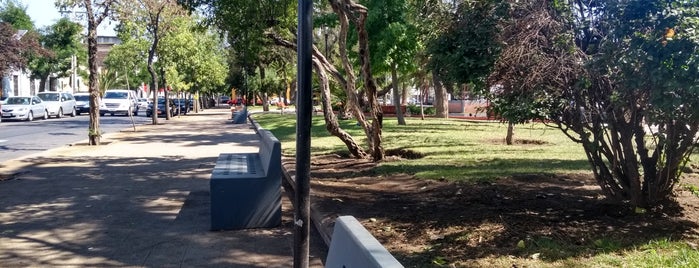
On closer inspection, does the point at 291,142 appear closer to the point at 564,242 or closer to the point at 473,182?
the point at 473,182

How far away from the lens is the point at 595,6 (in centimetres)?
653

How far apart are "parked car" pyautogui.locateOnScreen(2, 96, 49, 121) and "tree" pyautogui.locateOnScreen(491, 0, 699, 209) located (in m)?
34.2

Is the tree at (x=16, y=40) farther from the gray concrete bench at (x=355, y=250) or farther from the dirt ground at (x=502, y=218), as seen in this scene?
the gray concrete bench at (x=355, y=250)

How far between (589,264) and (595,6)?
260 cm

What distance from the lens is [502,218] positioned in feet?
23.0

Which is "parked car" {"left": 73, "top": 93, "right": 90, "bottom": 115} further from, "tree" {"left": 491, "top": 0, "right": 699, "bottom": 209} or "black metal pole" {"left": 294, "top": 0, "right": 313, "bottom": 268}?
"black metal pole" {"left": 294, "top": 0, "right": 313, "bottom": 268}

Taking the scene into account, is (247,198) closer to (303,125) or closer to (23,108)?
(303,125)

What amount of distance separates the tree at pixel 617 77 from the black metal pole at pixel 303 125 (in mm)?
2408

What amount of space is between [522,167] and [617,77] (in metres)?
5.50

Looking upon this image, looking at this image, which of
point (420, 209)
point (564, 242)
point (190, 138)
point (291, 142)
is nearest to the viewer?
point (564, 242)

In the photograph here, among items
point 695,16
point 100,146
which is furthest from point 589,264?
point 100,146

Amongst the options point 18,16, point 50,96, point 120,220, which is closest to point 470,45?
point 120,220

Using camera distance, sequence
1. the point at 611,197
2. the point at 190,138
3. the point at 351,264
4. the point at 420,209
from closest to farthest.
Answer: the point at 351,264
the point at 611,197
the point at 420,209
the point at 190,138

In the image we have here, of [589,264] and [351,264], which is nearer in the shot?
[351,264]
